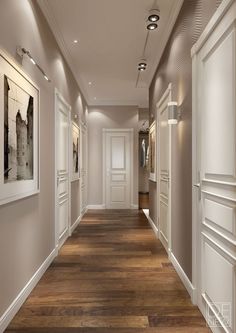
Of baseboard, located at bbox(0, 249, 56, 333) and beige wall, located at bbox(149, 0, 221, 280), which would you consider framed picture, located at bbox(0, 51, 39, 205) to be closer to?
baseboard, located at bbox(0, 249, 56, 333)

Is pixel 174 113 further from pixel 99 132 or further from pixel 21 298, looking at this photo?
pixel 99 132

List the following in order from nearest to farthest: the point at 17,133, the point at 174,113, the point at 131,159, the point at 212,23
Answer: the point at 212,23 < the point at 17,133 < the point at 174,113 < the point at 131,159

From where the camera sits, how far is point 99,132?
8.60 meters

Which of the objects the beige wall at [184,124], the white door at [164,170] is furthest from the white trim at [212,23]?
the white door at [164,170]

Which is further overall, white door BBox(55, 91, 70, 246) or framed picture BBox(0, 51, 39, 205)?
white door BBox(55, 91, 70, 246)

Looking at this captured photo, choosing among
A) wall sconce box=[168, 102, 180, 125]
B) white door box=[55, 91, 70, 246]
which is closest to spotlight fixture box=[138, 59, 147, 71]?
white door box=[55, 91, 70, 246]

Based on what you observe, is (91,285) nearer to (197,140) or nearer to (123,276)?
(123,276)

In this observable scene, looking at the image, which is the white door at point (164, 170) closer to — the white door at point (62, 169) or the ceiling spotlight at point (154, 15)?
the ceiling spotlight at point (154, 15)

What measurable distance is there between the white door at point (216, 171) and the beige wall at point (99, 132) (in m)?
6.06

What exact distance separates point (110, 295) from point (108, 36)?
135 inches

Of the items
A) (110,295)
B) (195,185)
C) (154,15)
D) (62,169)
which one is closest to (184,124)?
(195,185)

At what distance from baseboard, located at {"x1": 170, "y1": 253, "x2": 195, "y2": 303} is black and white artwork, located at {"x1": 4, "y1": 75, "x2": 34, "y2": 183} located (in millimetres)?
1830

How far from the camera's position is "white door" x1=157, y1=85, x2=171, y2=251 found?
4.06m

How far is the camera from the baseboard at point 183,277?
2.65m
